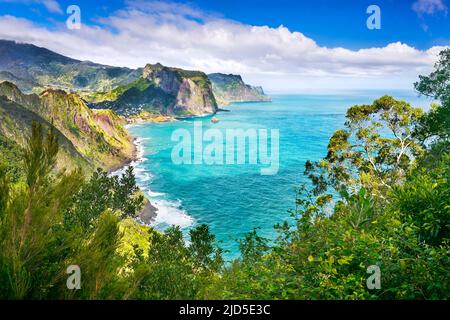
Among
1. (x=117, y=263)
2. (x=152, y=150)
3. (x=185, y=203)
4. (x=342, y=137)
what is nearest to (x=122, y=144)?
(x=152, y=150)

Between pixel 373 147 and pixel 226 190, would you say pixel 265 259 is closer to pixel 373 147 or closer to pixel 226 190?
pixel 373 147

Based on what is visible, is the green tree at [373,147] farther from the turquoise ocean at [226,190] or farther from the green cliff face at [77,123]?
the green cliff face at [77,123]

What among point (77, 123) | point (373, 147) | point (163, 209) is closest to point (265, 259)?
point (373, 147)

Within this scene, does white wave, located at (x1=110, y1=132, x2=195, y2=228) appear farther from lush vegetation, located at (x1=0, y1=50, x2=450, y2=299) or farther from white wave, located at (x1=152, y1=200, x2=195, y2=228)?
lush vegetation, located at (x1=0, y1=50, x2=450, y2=299)

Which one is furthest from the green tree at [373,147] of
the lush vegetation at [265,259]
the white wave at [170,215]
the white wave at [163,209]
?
the white wave at [163,209]

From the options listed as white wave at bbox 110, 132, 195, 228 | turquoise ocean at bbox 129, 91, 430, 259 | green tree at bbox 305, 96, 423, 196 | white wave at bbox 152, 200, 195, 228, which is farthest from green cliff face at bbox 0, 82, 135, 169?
green tree at bbox 305, 96, 423, 196
